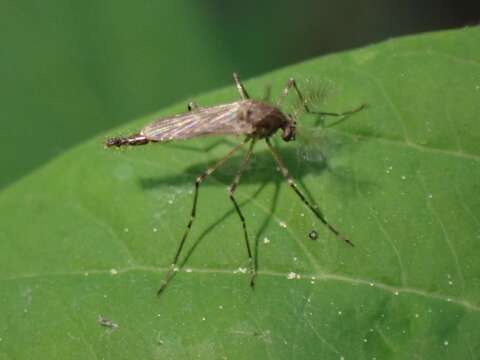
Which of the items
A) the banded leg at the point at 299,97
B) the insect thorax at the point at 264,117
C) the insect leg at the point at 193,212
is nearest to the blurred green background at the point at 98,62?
the insect thorax at the point at 264,117

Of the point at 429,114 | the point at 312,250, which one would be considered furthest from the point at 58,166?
the point at 429,114

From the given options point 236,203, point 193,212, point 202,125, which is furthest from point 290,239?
point 202,125

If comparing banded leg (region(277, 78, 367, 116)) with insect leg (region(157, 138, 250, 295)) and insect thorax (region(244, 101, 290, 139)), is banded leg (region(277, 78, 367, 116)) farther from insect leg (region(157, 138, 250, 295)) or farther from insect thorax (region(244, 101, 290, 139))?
insect leg (region(157, 138, 250, 295))

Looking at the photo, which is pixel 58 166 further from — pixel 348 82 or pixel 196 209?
pixel 348 82

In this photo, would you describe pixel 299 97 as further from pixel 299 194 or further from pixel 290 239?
pixel 290 239

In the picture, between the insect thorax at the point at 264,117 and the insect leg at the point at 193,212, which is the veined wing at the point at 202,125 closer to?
the insect thorax at the point at 264,117

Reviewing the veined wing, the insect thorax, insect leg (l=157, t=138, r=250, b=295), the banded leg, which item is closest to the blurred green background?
the veined wing

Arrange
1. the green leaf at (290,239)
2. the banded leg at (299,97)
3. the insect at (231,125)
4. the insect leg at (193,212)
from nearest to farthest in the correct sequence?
the green leaf at (290,239)
the insect leg at (193,212)
the banded leg at (299,97)
the insect at (231,125)
